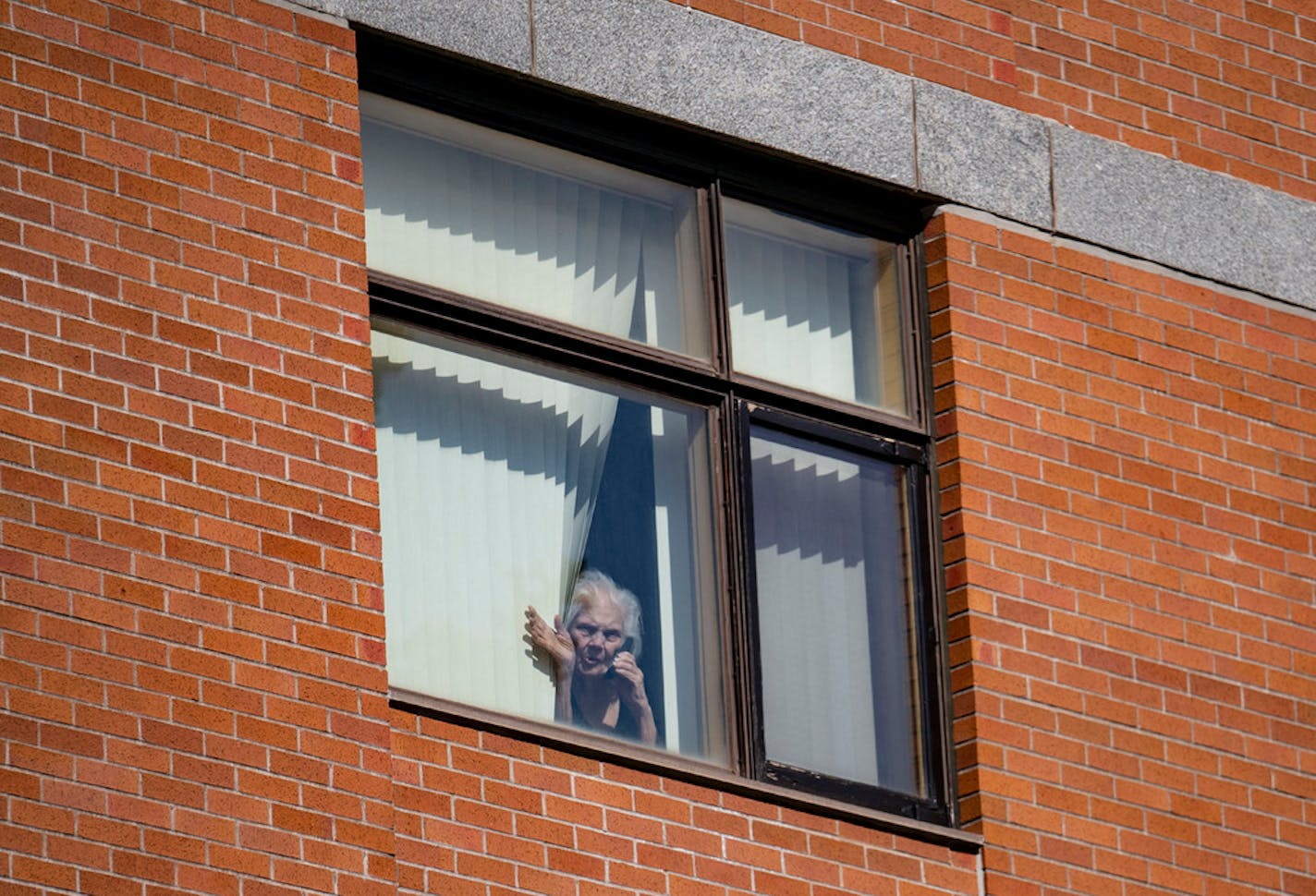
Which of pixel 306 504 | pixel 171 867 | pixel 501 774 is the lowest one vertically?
pixel 171 867

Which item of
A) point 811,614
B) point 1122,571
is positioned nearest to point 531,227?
point 811,614

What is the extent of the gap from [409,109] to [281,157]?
2.64 feet

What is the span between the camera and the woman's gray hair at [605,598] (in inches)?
423

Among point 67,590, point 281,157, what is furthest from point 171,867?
point 281,157

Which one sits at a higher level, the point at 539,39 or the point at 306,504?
the point at 539,39

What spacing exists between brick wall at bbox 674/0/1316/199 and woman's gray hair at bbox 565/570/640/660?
2.22m

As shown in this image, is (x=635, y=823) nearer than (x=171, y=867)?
No

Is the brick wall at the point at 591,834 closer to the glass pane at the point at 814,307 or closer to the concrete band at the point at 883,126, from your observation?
the glass pane at the point at 814,307

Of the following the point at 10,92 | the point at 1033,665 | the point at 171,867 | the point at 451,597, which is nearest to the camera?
the point at 171,867

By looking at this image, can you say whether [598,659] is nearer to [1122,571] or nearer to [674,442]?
[674,442]

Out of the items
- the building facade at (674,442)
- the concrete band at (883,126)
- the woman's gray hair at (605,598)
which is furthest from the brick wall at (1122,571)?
the woman's gray hair at (605,598)

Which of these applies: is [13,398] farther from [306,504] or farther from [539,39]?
[539,39]

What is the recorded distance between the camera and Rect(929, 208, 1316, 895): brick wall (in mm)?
11133

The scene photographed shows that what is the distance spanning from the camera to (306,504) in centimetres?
984
